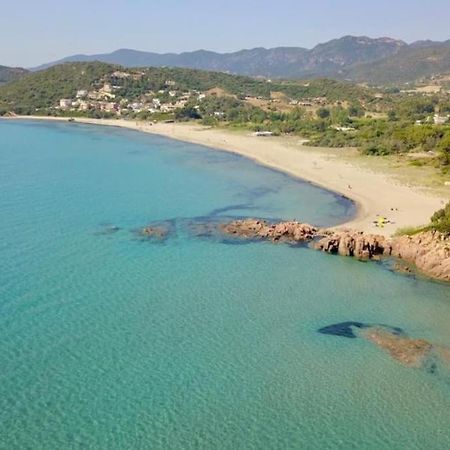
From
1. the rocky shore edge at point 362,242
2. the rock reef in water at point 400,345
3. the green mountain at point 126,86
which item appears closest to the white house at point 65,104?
the green mountain at point 126,86

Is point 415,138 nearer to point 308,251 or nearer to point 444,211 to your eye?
point 444,211

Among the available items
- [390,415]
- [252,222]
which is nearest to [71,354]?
[390,415]

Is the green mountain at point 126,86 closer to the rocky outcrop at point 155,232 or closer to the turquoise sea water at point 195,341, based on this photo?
the rocky outcrop at point 155,232

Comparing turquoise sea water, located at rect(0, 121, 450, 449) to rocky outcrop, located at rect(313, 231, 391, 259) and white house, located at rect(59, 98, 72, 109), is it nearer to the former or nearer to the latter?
rocky outcrop, located at rect(313, 231, 391, 259)

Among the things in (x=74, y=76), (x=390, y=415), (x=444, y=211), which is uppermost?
(x=74, y=76)

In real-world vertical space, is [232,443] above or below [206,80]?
below

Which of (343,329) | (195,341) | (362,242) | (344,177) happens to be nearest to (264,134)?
(344,177)

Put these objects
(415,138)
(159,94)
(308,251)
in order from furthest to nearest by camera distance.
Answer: (159,94), (415,138), (308,251)
